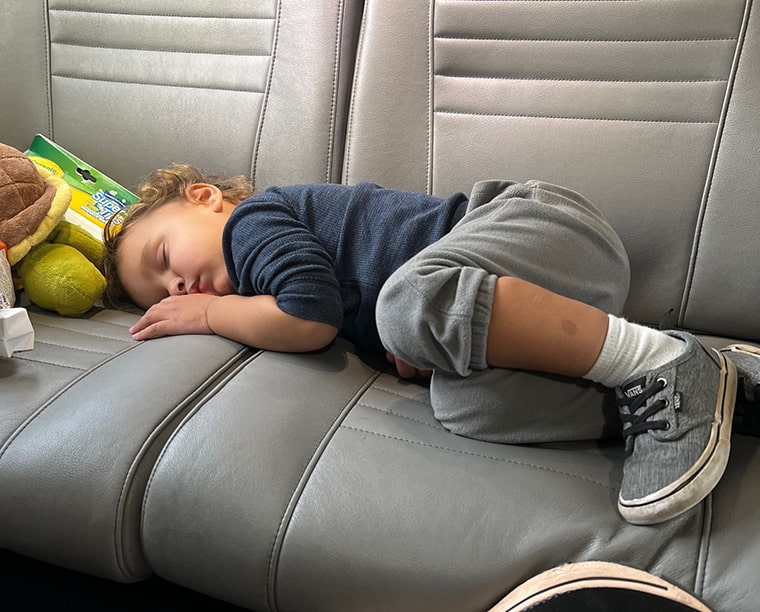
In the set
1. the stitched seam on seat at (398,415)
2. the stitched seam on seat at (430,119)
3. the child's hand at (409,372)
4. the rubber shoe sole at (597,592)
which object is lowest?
the rubber shoe sole at (597,592)

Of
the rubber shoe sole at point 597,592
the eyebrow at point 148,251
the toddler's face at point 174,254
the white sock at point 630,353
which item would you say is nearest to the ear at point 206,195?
the toddler's face at point 174,254

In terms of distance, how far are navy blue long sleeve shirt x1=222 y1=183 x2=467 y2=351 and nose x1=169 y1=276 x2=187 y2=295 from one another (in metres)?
0.14

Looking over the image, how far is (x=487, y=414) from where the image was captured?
3.14ft

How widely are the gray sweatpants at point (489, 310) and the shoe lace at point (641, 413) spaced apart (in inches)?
2.2

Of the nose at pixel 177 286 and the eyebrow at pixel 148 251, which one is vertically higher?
the eyebrow at pixel 148 251

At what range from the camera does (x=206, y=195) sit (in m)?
1.43

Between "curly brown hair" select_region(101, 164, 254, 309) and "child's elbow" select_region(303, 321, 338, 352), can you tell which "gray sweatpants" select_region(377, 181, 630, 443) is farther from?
"curly brown hair" select_region(101, 164, 254, 309)

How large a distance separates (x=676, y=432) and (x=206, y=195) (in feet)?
3.21

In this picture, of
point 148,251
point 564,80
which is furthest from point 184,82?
point 564,80

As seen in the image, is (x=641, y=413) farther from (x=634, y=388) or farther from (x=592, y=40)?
(x=592, y=40)

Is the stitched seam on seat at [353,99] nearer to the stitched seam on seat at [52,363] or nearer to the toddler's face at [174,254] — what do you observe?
the toddler's face at [174,254]

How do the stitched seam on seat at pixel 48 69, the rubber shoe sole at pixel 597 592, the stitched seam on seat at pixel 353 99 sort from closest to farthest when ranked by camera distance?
1. the rubber shoe sole at pixel 597 592
2. the stitched seam on seat at pixel 353 99
3. the stitched seam on seat at pixel 48 69

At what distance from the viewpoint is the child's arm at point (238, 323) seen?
1139mm

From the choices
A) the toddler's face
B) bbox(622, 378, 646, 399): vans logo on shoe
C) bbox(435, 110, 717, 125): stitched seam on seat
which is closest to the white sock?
bbox(622, 378, 646, 399): vans logo on shoe
